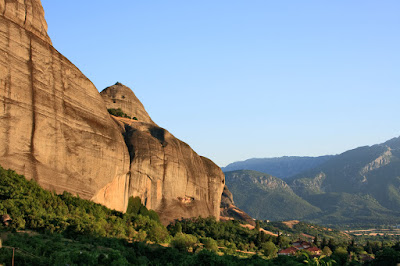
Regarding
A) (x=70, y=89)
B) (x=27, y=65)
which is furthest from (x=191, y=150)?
(x=27, y=65)

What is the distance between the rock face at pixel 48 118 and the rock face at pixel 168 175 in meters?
5.14

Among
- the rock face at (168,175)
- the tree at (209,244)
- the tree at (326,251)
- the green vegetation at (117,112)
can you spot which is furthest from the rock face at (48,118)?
the tree at (326,251)

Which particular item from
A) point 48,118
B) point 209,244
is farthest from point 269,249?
point 48,118

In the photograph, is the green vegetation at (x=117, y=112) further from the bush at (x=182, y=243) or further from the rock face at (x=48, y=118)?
the bush at (x=182, y=243)

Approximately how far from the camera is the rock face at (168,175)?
78.1m

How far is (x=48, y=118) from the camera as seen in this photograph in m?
62.3

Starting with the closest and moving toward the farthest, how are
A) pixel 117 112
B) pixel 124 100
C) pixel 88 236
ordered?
1. pixel 88 236
2. pixel 117 112
3. pixel 124 100

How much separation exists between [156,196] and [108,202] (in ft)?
38.0

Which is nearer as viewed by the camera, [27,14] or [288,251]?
[27,14]

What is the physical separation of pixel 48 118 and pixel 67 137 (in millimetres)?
3522

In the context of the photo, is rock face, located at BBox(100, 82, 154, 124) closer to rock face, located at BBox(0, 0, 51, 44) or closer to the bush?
rock face, located at BBox(0, 0, 51, 44)

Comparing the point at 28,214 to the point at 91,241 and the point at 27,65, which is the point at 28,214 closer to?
the point at 91,241

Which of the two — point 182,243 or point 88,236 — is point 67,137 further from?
point 182,243

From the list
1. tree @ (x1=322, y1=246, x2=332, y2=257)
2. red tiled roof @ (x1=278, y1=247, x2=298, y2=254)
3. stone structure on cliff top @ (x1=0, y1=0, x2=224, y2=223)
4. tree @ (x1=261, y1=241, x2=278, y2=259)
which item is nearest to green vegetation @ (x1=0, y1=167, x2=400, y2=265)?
stone structure on cliff top @ (x1=0, y1=0, x2=224, y2=223)
